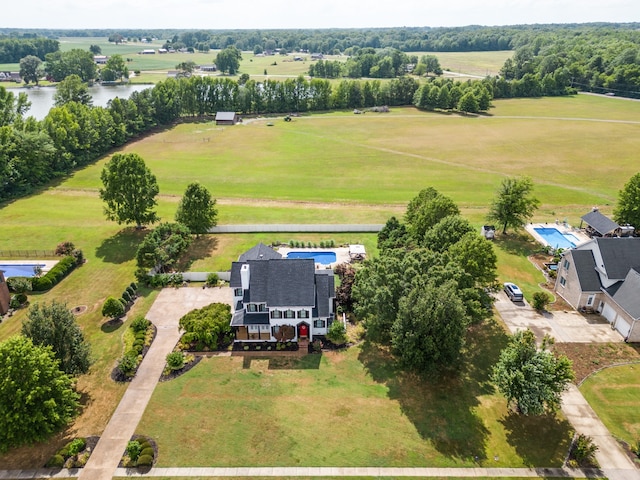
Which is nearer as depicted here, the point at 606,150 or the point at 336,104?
the point at 606,150

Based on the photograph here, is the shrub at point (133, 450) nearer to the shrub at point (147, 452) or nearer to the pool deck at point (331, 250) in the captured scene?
the shrub at point (147, 452)

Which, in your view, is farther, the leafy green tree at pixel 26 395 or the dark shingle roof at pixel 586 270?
the dark shingle roof at pixel 586 270

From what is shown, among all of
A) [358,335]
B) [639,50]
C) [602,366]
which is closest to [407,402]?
[358,335]

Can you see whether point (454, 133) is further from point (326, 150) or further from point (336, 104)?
point (336, 104)

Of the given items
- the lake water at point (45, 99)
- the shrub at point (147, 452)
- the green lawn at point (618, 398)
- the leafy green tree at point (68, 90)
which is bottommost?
the shrub at point (147, 452)

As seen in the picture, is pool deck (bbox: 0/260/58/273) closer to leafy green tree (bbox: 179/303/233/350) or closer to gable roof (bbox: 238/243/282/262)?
leafy green tree (bbox: 179/303/233/350)

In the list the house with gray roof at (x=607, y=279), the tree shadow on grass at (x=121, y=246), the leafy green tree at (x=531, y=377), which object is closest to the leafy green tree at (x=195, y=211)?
the tree shadow on grass at (x=121, y=246)
